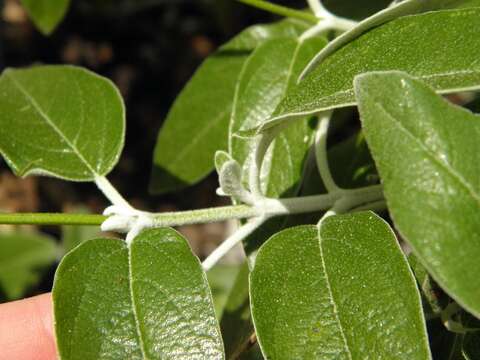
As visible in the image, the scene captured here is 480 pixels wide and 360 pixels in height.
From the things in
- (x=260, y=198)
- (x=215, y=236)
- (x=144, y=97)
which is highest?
(x=260, y=198)

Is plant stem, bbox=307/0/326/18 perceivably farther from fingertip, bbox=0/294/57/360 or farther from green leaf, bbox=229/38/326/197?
fingertip, bbox=0/294/57/360

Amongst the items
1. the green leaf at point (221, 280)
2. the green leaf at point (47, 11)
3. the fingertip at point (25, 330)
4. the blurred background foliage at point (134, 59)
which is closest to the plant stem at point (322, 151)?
the fingertip at point (25, 330)

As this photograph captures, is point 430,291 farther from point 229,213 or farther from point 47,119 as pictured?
point 47,119

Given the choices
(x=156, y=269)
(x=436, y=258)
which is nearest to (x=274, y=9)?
(x=156, y=269)

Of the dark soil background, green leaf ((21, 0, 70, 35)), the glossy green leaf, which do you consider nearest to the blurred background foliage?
the dark soil background

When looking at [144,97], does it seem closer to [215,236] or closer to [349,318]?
[215,236]

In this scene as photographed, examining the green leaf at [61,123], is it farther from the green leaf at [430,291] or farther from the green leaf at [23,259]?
the green leaf at [23,259]
